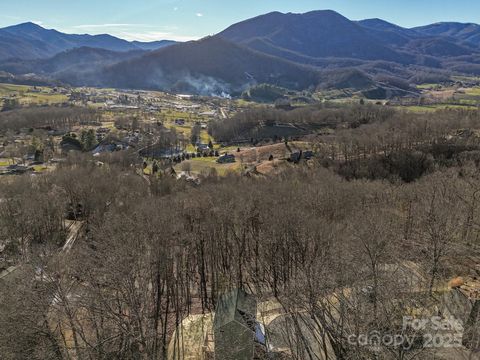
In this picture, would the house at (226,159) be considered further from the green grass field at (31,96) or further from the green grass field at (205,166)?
the green grass field at (31,96)

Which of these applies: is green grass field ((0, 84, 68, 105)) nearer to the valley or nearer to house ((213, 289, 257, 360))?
the valley

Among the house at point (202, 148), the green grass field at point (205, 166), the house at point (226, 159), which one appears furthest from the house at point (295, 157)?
the house at point (202, 148)

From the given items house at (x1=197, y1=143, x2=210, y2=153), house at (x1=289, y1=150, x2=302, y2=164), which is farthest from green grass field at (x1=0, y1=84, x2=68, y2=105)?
house at (x1=289, y1=150, x2=302, y2=164)

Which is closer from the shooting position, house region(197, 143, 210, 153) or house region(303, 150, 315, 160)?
house region(303, 150, 315, 160)

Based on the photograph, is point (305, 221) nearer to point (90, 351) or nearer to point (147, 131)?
point (90, 351)

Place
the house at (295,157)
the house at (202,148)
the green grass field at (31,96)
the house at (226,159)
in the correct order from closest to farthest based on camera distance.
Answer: the house at (295,157), the house at (226,159), the house at (202,148), the green grass field at (31,96)

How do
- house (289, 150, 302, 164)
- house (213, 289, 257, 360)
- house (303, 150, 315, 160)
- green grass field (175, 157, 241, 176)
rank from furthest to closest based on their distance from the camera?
house (303, 150, 315, 160) → house (289, 150, 302, 164) → green grass field (175, 157, 241, 176) → house (213, 289, 257, 360)

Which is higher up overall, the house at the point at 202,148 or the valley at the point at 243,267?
the valley at the point at 243,267
